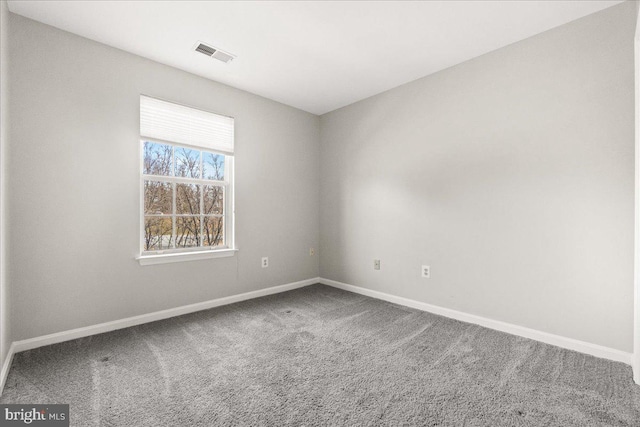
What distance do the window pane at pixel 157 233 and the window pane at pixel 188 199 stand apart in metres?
0.18

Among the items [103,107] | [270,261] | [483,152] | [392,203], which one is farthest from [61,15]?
[483,152]

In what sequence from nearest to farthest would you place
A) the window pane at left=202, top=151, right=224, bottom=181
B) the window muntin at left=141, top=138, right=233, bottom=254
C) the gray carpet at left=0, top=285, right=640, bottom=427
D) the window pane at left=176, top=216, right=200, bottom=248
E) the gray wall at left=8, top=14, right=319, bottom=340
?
the gray carpet at left=0, top=285, right=640, bottom=427
the gray wall at left=8, top=14, right=319, bottom=340
the window muntin at left=141, top=138, right=233, bottom=254
the window pane at left=176, top=216, right=200, bottom=248
the window pane at left=202, top=151, right=224, bottom=181

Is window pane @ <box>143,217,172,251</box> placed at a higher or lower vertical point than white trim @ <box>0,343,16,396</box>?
higher

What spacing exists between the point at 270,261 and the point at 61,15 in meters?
2.95

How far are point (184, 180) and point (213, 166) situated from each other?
384 millimetres

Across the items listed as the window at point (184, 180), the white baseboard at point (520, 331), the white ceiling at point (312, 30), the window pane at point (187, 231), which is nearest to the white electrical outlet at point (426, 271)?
the white baseboard at point (520, 331)

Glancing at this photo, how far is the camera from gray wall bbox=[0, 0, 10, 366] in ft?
6.06

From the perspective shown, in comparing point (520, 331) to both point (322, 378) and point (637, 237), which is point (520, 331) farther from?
point (322, 378)

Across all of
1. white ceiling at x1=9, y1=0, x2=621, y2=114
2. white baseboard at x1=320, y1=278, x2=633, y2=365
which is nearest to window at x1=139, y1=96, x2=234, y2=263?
white ceiling at x1=9, y1=0, x2=621, y2=114

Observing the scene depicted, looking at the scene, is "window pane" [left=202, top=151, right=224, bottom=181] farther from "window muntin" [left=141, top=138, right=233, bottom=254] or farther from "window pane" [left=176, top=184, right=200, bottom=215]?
"window pane" [left=176, top=184, right=200, bottom=215]

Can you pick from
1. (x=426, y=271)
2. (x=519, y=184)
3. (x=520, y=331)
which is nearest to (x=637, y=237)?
(x=519, y=184)

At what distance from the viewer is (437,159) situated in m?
3.08

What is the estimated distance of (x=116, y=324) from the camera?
2611 millimetres

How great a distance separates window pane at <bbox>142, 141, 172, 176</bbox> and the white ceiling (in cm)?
83
